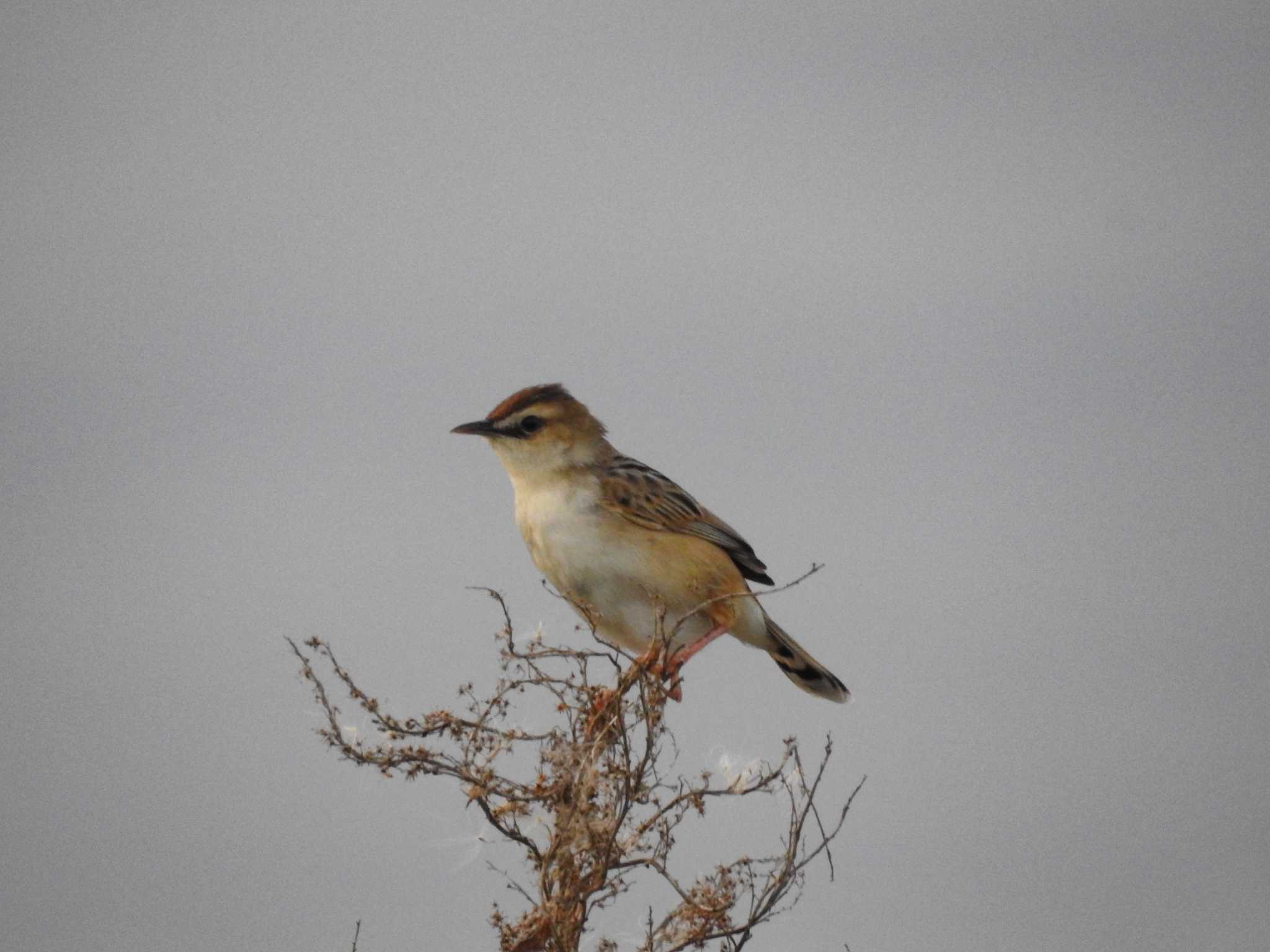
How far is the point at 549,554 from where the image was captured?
232 inches

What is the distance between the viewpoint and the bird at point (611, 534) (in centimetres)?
582

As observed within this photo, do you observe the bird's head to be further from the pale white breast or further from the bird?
the pale white breast

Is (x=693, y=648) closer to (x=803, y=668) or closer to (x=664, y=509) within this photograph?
(x=664, y=509)

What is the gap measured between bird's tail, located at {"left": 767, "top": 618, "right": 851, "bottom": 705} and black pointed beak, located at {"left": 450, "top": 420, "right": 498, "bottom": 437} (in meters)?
1.58

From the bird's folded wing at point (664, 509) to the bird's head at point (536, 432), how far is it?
0.19 m

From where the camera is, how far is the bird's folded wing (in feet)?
19.8

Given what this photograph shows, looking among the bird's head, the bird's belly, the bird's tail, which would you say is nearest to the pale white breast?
the bird's belly

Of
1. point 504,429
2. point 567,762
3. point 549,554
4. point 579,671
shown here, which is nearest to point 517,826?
point 567,762

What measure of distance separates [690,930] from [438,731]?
3.41 ft

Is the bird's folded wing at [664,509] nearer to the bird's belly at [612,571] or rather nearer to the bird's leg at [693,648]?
the bird's belly at [612,571]

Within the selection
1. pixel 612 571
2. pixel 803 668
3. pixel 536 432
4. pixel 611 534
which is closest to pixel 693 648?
pixel 612 571

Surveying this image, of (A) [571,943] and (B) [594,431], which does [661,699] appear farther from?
(B) [594,431]

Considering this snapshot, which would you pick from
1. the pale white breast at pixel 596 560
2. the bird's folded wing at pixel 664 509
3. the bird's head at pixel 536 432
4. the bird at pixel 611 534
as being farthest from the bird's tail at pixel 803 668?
the bird's head at pixel 536 432

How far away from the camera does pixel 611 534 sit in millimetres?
5855
